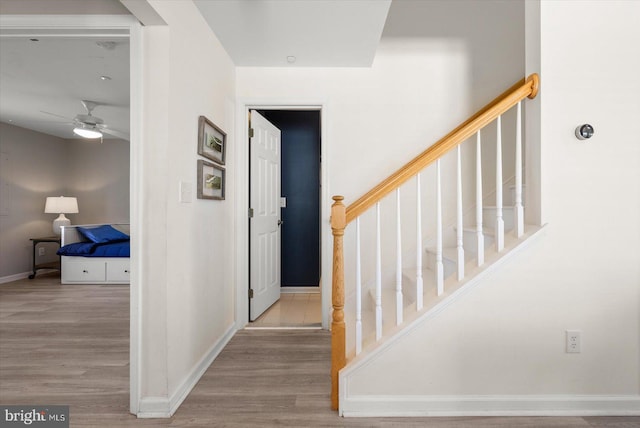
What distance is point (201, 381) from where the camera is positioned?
2.01 metres

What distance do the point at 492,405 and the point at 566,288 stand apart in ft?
2.38

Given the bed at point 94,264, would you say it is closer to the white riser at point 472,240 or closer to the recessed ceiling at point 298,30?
the recessed ceiling at point 298,30

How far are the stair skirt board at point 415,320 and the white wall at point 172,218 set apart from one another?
3.05 ft

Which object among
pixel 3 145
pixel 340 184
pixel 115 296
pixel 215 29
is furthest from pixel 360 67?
pixel 3 145

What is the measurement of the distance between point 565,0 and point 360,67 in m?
1.50

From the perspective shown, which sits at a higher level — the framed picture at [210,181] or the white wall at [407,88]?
the white wall at [407,88]

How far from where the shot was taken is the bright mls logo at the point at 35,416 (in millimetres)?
1629

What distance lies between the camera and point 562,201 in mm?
1684

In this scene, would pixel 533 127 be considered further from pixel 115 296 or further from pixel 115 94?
pixel 115 296

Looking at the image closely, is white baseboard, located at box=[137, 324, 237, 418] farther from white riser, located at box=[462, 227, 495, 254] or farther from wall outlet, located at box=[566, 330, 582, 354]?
wall outlet, located at box=[566, 330, 582, 354]

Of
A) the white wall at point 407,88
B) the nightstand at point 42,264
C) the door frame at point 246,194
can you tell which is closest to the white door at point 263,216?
the door frame at point 246,194

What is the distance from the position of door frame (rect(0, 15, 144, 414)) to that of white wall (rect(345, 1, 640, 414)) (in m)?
1.15

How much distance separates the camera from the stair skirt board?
166 cm

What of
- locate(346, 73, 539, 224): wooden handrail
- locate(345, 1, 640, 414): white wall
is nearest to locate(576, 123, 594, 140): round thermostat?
locate(345, 1, 640, 414): white wall
